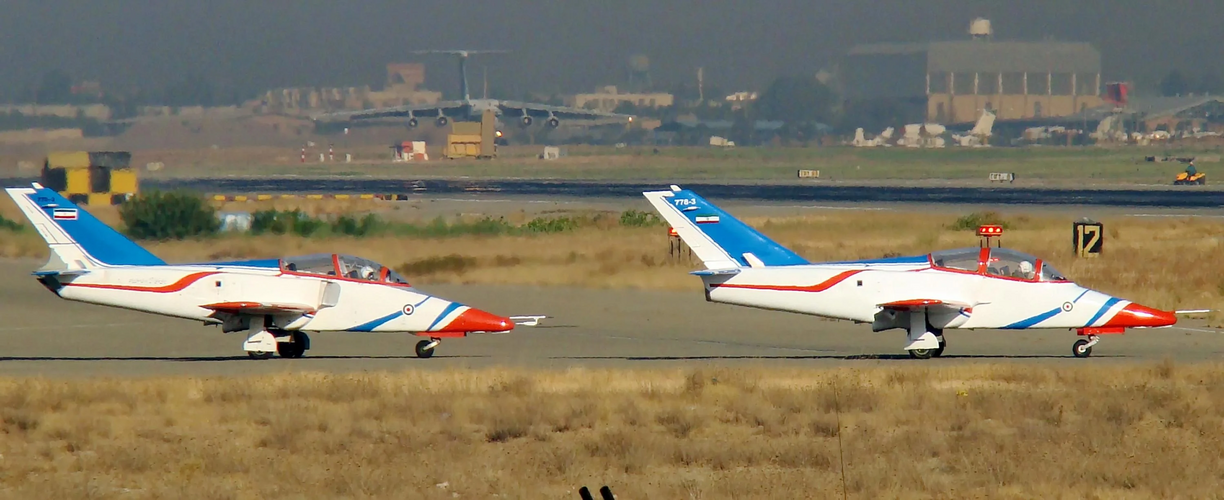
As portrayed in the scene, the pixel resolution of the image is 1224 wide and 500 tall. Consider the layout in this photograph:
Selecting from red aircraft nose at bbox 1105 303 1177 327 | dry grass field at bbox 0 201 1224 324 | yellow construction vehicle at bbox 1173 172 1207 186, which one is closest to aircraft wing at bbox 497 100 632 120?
yellow construction vehicle at bbox 1173 172 1207 186

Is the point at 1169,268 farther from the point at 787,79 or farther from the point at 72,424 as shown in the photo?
the point at 787,79

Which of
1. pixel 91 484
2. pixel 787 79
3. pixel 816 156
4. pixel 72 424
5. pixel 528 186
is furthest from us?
pixel 787 79

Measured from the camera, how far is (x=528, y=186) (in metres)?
91.2

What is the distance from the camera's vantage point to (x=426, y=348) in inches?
954

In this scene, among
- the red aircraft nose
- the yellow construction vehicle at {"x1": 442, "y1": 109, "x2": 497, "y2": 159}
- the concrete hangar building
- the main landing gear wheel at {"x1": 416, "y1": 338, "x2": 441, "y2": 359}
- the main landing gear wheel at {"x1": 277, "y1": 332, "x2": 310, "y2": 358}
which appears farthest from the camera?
the concrete hangar building

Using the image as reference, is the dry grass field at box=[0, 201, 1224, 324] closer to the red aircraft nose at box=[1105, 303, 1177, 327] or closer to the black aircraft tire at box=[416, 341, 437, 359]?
the red aircraft nose at box=[1105, 303, 1177, 327]

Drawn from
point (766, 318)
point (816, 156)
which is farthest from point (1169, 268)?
point (816, 156)

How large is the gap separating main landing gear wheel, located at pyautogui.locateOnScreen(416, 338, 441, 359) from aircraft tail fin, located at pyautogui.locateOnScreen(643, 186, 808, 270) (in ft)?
13.9

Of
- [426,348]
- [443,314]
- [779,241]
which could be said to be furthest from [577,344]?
[779,241]

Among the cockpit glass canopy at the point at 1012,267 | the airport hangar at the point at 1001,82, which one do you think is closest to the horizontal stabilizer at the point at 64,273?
the cockpit glass canopy at the point at 1012,267

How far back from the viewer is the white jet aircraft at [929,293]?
2284cm

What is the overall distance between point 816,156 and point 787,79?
163ft

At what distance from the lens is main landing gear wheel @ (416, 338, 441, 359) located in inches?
954

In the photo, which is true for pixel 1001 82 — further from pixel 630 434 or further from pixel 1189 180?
pixel 630 434
